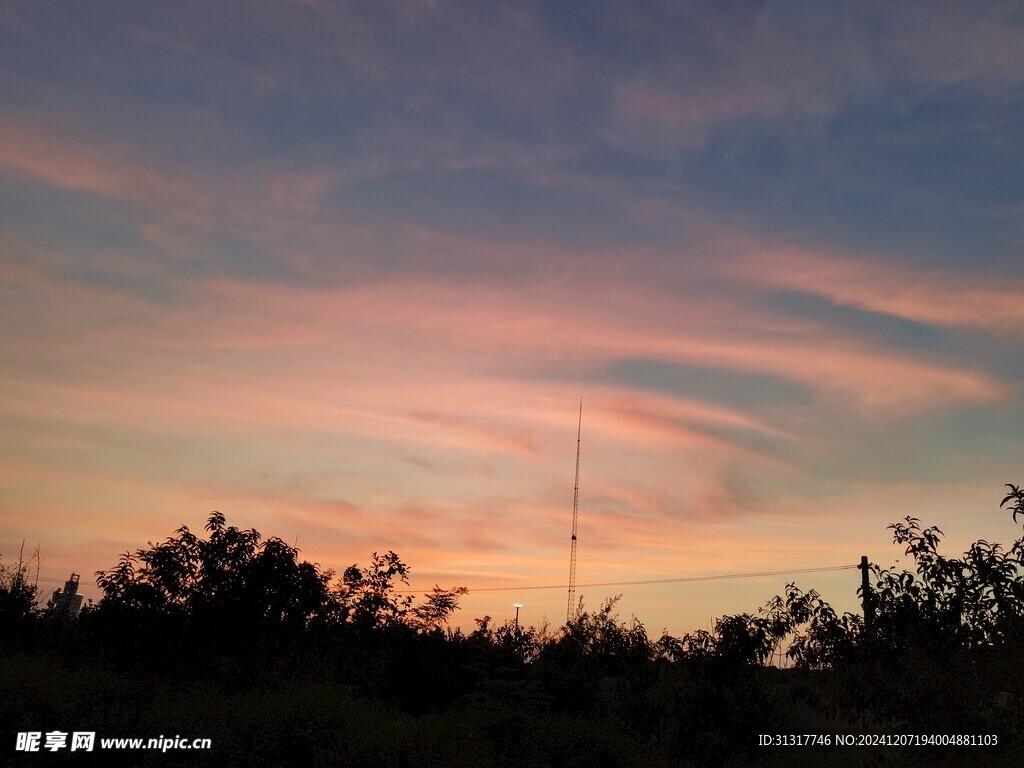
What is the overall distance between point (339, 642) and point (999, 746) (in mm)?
20195

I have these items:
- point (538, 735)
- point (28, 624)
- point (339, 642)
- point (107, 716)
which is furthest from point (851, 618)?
point (28, 624)

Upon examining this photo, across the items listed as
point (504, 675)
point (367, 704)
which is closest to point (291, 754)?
point (367, 704)

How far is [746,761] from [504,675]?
28.4 feet

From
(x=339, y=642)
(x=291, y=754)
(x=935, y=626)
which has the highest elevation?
(x=935, y=626)

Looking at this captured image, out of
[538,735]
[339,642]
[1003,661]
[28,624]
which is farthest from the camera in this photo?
[28,624]

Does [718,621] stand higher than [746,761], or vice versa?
[718,621]

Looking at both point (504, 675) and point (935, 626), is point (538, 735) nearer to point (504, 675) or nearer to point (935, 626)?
point (504, 675)

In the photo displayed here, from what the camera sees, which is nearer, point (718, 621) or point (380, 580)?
point (718, 621)

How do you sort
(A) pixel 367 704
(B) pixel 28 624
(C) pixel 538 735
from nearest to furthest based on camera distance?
(C) pixel 538 735, (A) pixel 367 704, (B) pixel 28 624

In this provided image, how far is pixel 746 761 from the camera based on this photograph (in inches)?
605

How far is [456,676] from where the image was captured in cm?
2434

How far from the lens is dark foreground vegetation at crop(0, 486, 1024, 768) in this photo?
9.52 m

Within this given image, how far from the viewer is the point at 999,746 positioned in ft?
29.0

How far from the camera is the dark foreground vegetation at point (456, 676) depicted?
9.52m
